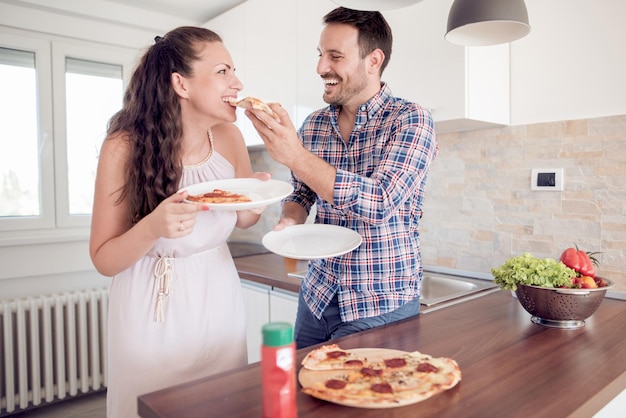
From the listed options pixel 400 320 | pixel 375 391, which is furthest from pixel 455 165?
pixel 375 391

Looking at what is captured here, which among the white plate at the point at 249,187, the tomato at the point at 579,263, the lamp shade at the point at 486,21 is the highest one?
the lamp shade at the point at 486,21

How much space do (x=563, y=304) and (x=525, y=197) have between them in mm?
731

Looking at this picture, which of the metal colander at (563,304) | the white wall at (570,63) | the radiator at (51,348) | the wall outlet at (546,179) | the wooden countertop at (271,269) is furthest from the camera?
the radiator at (51,348)

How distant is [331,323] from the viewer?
1.39 m

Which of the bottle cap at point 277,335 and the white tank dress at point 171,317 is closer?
the bottle cap at point 277,335

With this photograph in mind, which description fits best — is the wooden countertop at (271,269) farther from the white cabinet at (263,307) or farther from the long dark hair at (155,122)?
the long dark hair at (155,122)

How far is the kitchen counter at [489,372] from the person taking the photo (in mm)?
851

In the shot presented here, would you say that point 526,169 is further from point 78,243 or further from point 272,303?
point 78,243

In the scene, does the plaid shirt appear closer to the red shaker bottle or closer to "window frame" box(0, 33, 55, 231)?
the red shaker bottle

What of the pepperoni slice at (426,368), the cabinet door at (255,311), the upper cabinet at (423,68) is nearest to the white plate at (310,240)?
the pepperoni slice at (426,368)

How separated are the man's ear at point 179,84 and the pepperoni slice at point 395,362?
0.90 metres

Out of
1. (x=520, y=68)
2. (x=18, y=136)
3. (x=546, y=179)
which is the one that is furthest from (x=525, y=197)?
(x=18, y=136)

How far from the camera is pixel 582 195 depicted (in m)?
1.80

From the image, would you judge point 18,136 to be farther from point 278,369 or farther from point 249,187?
point 278,369
